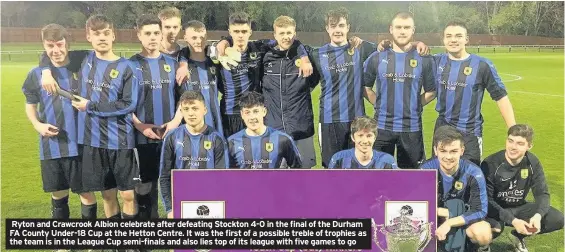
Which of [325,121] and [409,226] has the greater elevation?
[325,121]

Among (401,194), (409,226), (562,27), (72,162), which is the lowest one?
(409,226)

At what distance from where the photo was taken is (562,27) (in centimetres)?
308

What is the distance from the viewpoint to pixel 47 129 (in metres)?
2.90

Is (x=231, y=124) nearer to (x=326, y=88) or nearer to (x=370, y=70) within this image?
(x=326, y=88)

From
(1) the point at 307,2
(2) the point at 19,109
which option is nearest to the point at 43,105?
(2) the point at 19,109

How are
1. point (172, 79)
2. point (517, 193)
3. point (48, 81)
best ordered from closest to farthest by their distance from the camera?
point (48, 81) < point (172, 79) < point (517, 193)

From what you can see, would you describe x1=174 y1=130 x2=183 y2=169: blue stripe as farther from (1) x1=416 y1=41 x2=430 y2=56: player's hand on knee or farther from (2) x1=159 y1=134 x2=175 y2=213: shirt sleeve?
(1) x1=416 y1=41 x2=430 y2=56: player's hand on knee

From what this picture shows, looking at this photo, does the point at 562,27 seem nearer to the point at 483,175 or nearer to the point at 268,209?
the point at 483,175

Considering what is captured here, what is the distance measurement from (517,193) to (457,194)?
1.30ft

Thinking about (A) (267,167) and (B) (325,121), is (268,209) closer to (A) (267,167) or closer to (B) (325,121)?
(A) (267,167)

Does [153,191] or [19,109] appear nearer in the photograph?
[19,109]

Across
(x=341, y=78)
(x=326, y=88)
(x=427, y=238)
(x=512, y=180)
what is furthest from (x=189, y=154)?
(x=512, y=180)

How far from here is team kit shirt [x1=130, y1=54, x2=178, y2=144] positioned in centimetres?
292

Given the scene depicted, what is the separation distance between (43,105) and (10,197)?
597 mm
